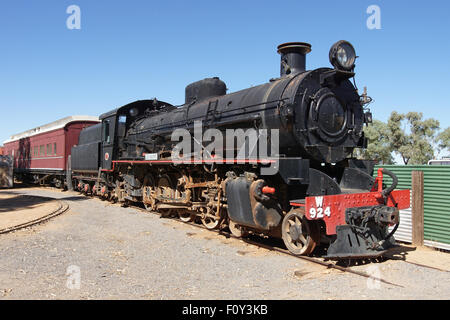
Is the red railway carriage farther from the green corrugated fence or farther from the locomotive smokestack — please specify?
the green corrugated fence

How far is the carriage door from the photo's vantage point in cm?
1315

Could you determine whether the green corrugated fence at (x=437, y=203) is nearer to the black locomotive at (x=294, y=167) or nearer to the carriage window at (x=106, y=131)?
the black locomotive at (x=294, y=167)

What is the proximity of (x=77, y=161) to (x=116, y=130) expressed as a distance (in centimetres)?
483

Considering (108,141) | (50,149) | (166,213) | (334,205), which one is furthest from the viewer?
(50,149)

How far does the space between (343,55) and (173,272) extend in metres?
5.21

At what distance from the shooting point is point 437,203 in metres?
7.45

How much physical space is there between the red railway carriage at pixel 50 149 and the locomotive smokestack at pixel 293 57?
14617mm

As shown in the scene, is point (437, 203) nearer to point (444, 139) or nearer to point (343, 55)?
point (343, 55)

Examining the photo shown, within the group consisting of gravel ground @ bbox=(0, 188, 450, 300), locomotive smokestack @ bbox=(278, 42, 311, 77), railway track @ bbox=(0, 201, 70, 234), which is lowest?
gravel ground @ bbox=(0, 188, 450, 300)

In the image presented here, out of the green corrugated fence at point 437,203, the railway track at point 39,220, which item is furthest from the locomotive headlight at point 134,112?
the green corrugated fence at point 437,203

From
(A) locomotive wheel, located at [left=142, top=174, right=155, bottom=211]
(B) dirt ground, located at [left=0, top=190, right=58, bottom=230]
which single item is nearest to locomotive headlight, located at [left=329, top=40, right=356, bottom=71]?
(A) locomotive wheel, located at [left=142, top=174, right=155, bottom=211]

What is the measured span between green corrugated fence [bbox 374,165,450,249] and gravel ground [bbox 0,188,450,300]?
6.37 feet

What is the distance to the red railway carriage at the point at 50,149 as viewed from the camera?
1914 cm

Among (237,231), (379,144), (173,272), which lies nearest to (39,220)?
(237,231)
